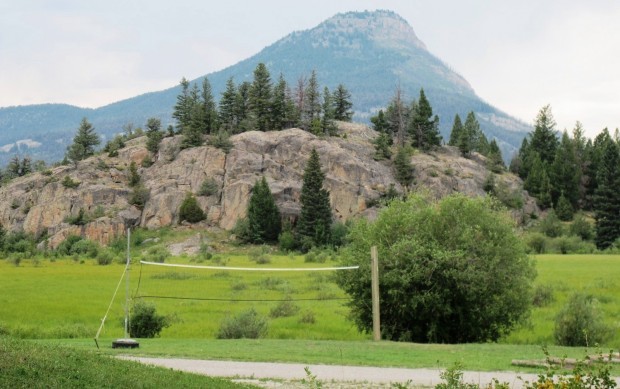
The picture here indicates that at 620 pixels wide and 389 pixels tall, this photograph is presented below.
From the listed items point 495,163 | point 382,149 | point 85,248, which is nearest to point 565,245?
point 382,149

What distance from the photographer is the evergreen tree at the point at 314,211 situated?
301 feet

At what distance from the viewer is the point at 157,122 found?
386 feet

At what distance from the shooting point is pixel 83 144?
11819cm

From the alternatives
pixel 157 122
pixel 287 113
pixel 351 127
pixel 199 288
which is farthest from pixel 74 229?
pixel 199 288

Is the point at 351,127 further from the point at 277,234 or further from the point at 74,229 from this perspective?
the point at 74,229

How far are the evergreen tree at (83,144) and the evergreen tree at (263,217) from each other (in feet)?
111

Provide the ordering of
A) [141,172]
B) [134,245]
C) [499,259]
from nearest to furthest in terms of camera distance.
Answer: [499,259], [134,245], [141,172]

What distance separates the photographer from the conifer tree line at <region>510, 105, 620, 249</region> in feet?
319

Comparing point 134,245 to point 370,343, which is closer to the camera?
point 370,343

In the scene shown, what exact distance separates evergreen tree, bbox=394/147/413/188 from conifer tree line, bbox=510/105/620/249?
21.2 metres

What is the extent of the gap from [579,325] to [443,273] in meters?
5.65

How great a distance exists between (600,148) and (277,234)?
63389mm

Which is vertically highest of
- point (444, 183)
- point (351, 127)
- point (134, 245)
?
point (351, 127)

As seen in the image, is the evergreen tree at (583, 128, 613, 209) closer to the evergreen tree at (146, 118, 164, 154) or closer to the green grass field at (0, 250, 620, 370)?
the green grass field at (0, 250, 620, 370)
